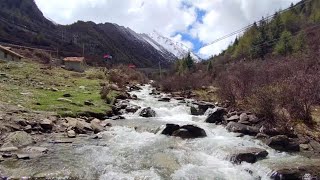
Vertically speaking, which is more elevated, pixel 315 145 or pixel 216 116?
pixel 216 116

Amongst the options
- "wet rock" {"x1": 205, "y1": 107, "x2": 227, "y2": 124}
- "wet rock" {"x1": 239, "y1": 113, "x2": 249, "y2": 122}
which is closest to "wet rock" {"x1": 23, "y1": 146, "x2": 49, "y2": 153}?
"wet rock" {"x1": 239, "y1": 113, "x2": 249, "y2": 122}

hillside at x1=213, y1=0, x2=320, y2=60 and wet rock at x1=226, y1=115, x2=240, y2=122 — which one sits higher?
hillside at x1=213, y1=0, x2=320, y2=60

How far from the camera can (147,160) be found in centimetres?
1841

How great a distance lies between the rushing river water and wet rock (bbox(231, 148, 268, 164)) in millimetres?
368

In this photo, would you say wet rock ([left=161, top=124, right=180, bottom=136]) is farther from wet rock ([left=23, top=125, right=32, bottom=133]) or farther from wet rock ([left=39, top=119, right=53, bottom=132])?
wet rock ([left=23, top=125, right=32, bottom=133])

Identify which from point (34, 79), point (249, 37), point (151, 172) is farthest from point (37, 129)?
point (249, 37)

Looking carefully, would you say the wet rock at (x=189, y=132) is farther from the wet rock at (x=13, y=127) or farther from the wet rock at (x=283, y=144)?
the wet rock at (x=13, y=127)

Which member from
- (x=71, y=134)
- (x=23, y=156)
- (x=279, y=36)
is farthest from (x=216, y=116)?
(x=279, y=36)

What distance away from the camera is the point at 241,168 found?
17047 millimetres

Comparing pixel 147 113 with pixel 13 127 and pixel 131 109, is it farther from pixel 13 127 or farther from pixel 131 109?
pixel 13 127

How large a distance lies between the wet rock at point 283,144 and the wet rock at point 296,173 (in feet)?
14.1

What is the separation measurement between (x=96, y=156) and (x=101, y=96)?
76.4 feet

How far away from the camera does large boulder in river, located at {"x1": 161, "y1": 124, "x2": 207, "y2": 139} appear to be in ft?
80.5

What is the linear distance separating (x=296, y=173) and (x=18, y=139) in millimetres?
15087
